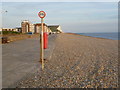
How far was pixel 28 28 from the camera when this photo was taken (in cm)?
9638

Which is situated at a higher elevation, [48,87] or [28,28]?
[28,28]

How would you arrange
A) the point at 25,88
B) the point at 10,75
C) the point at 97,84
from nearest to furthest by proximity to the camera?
the point at 25,88, the point at 97,84, the point at 10,75

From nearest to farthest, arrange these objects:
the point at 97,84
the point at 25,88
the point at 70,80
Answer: the point at 25,88 → the point at 97,84 → the point at 70,80

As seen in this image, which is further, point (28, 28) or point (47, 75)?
point (28, 28)

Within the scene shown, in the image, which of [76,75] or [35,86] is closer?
[35,86]

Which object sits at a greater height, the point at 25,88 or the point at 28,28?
the point at 28,28

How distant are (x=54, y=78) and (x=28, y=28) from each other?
9493 cm

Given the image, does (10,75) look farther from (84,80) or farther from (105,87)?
(105,87)

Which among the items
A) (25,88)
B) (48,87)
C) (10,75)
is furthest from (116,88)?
(10,75)

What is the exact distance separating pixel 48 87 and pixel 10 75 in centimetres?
181

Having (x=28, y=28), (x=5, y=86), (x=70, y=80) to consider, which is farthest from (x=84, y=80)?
(x=28, y=28)

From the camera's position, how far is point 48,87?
13.2 feet

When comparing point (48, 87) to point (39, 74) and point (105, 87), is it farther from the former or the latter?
point (105, 87)

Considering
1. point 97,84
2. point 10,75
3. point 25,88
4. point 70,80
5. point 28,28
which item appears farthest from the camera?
point 28,28
